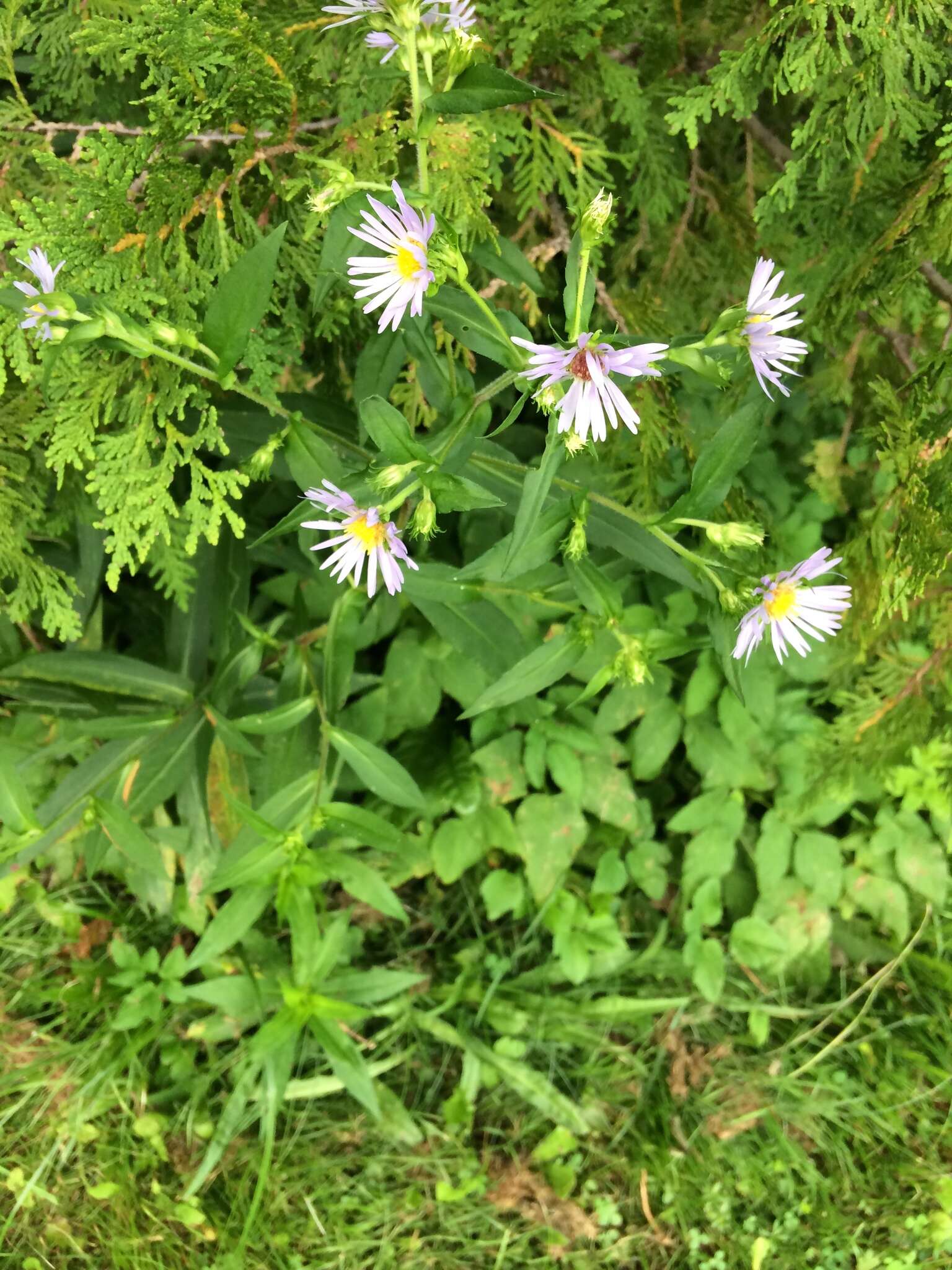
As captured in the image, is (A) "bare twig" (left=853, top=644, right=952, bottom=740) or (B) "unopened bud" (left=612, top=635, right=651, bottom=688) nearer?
(B) "unopened bud" (left=612, top=635, right=651, bottom=688)

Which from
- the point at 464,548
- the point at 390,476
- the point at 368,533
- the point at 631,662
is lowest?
the point at 464,548

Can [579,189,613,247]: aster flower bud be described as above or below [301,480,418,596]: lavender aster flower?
above

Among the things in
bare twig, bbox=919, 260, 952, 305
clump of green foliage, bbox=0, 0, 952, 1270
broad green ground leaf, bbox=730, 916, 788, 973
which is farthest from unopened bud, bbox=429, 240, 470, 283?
broad green ground leaf, bbox=730, 916, 788, 973

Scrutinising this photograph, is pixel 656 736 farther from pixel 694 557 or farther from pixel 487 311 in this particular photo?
pixel 487 311

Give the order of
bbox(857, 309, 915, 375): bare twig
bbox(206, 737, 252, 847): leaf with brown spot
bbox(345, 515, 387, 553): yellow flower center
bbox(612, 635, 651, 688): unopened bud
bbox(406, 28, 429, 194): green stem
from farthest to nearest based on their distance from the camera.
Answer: bbox(206, 737, 252, 847): leaf with brown spot → bbox(857, 309, 915, 375): bare twig → bbox(612, 635, 651, 688): unopened bud → bbox(345, 515, 387, 553): yellow flower center → bbox(406, 28, 429, 194): green stem

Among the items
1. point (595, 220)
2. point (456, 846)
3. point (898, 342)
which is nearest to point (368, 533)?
point (595, 220)

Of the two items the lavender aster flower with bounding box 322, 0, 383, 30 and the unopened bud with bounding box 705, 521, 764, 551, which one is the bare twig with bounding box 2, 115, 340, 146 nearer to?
the lavender aster flower with bounding box 322, 0, 383, 30

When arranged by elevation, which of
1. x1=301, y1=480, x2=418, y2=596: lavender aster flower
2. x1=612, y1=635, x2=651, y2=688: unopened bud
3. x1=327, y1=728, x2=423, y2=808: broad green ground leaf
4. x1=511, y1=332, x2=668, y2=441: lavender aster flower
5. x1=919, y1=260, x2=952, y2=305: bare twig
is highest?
x1=919, y1=260, x2=952, y2=305: bare twig
